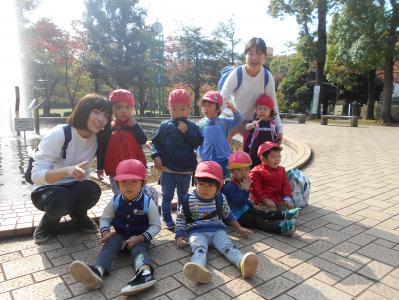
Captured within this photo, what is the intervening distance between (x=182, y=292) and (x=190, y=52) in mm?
23402

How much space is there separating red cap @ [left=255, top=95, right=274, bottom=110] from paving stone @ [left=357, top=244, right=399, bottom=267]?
5.93 feet

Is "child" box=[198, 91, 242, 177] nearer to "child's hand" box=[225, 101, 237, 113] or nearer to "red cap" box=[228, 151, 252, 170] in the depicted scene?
"child's hand" box=[225, 101, 237, 113]

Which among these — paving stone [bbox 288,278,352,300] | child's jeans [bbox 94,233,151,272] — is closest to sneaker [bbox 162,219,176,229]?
child's jeans [bbox 94,233,151,272]

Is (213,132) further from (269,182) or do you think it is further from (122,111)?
(122,111)

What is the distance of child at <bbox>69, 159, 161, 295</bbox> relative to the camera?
264cm

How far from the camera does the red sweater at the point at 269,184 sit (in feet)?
12.7

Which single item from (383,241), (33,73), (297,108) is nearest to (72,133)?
(383,241)

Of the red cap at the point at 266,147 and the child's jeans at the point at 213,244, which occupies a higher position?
the red cap at the point at 266,147

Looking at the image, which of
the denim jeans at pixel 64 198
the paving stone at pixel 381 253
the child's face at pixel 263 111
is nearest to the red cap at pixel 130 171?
the denim jeans at pixel 64 198

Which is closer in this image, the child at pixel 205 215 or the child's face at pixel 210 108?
the child at pixel 205 215

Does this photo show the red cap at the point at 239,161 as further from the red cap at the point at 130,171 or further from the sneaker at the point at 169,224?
the red cap at the point at 130,171

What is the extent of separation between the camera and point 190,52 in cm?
2434

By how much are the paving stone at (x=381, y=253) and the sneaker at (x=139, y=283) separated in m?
1.94

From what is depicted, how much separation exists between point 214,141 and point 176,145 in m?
0.48
